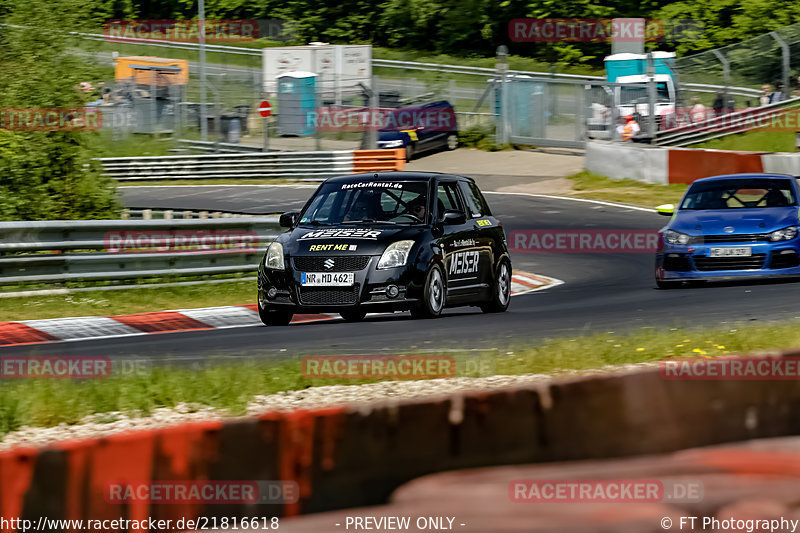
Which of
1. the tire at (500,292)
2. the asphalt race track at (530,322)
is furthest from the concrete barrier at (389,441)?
the tire at (500,292)

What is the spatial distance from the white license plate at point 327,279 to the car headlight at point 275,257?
303 mm

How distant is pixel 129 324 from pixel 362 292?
2839 mm

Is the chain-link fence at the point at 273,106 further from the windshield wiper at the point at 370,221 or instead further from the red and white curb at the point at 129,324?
the windshield wiper at the point at 370,221

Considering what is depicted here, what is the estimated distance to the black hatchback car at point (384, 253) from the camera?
11406mm

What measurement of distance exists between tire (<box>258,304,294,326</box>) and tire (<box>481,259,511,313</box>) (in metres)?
2.16

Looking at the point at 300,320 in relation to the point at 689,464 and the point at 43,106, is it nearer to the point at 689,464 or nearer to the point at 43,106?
the point at 43,106

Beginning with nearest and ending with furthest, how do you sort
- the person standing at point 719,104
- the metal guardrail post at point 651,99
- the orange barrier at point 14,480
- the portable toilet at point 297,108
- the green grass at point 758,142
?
1. the orange barrier at point 14,480
2. the green grass at point 758,142
3. the metal guardrail post at point 651,99
4. the person standing at point 719,104
5. the portable toilet at point 297,108

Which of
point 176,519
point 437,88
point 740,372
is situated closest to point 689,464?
point 740,372

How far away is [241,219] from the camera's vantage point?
51.8ft

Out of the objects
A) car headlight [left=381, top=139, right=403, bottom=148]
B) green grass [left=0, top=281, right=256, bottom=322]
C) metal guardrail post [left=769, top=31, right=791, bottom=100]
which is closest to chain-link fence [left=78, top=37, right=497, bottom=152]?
car headlight [left=381, top=139, right=403, bottom=148]

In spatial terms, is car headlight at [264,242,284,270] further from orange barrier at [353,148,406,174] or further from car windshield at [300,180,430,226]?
orange barrier at [353,148,406,174]

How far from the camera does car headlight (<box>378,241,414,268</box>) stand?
11.4 metres

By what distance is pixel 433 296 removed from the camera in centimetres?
1180

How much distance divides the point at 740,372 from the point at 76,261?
10.2m
